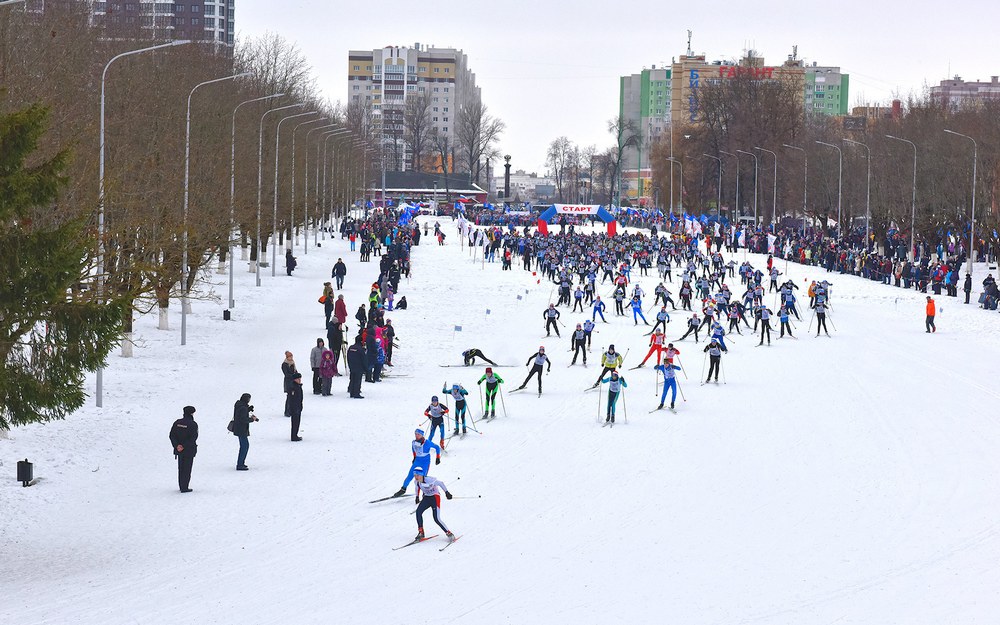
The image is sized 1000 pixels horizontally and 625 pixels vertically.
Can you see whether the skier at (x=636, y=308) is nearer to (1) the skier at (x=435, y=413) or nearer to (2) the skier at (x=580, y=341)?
(2) the skier at (x=580, y=341)

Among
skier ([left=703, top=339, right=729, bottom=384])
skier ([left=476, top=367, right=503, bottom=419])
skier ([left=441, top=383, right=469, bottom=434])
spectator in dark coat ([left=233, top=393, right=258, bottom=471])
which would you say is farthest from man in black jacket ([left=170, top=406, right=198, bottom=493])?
skier ([left=703, top=339, right=729, bottom=384])

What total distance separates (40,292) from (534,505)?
7060mm

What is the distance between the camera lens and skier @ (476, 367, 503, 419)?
23.8 m

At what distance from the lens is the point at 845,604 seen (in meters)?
13.6

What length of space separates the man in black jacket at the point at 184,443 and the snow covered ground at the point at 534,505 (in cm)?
30

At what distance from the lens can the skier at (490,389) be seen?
938 inches

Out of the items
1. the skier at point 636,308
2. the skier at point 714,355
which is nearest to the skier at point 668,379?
the skier at point 714,355

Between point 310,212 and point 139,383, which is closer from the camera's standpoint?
point 139,383

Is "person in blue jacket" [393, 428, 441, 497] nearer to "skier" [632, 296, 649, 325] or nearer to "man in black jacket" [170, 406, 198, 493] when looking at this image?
"man in black jacket" [170, 406, 198, 493]

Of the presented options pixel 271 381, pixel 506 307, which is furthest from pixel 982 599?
pixel 506 307

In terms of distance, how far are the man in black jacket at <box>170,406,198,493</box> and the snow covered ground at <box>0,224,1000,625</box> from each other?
30 cm

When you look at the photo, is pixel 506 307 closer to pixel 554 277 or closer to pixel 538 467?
pixel 554 277

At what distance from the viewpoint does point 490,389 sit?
24047mm

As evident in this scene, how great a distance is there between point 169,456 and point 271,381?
24.6ft
